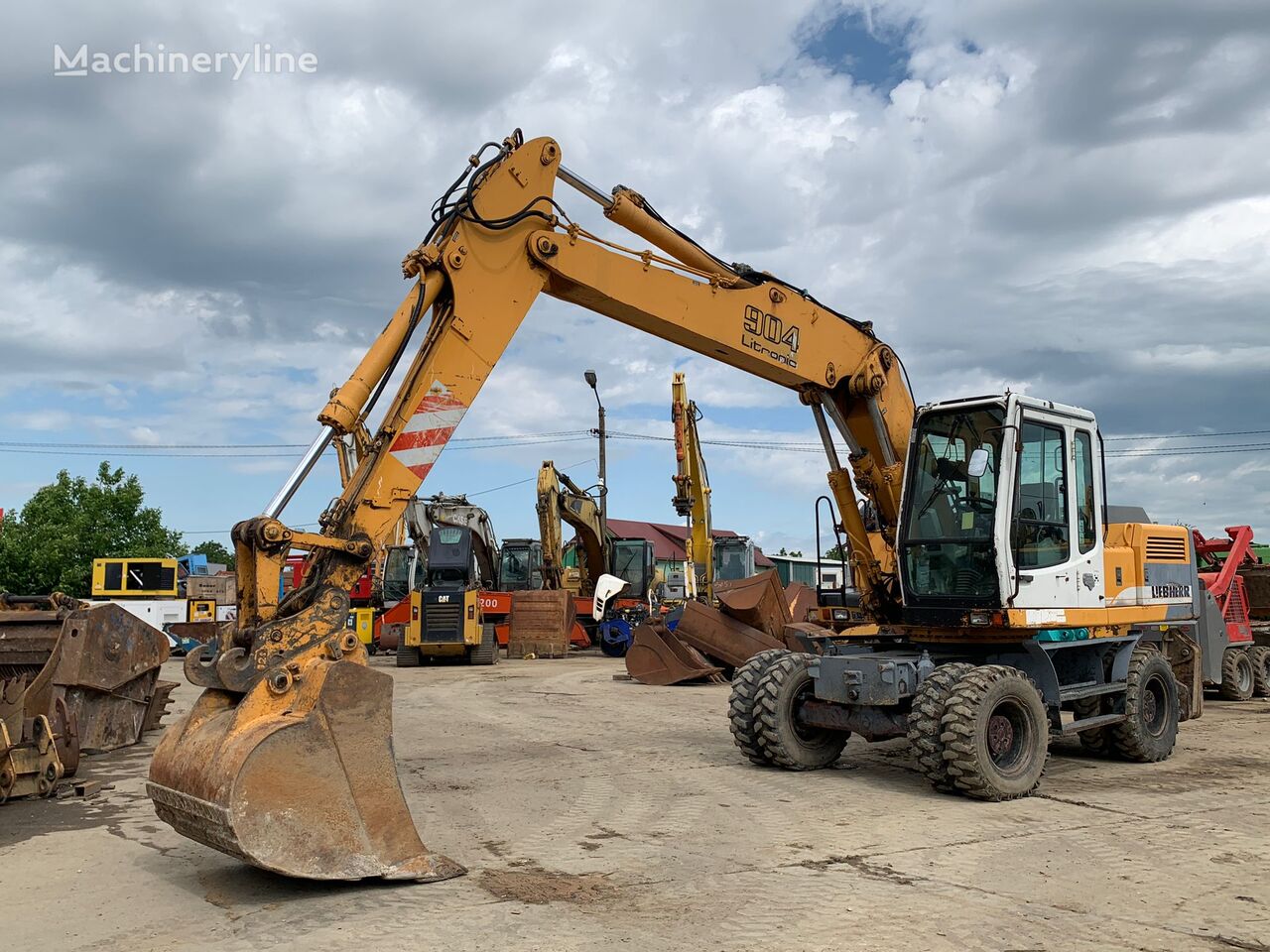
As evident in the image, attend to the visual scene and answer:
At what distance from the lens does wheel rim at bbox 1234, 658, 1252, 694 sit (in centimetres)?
1298

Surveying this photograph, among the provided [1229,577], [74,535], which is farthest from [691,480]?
[74,535]

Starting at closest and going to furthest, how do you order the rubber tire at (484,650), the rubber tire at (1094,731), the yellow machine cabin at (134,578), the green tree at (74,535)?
1. the rubber tire at (1094,731)
2. the rubber tire at (484,650)
3. the yellow machine cabin at (134,578)
4. the green tree at (74,535)

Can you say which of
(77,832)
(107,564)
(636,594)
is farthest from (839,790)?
(107,564)

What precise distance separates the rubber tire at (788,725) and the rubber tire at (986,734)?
1.36 meters

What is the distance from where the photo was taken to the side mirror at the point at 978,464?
25.1 ft

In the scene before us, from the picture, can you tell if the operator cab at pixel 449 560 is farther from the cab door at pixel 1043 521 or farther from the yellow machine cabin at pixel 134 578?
the cab door at pixel 1043 521

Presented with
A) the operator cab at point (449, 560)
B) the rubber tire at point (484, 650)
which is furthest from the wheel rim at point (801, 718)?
the operator cab at point (449, 560)

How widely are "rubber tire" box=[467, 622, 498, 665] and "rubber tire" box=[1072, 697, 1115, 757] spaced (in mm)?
13430

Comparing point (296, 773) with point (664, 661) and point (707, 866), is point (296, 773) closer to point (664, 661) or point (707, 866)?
point (707, 866)

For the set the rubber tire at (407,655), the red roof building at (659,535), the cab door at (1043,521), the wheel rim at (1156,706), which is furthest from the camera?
the red roof building at (659,535)

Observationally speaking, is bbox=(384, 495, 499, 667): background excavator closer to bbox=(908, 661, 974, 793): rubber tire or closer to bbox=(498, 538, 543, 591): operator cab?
bbox=(498, 538, 543, 591): operator cab

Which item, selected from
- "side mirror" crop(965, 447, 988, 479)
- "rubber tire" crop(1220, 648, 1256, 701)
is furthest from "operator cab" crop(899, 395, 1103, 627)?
"rubber tire" crop(1220, 648, 1256, 701)

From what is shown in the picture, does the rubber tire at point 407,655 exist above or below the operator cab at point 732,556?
below

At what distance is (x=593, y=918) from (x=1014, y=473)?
15.0 ft
